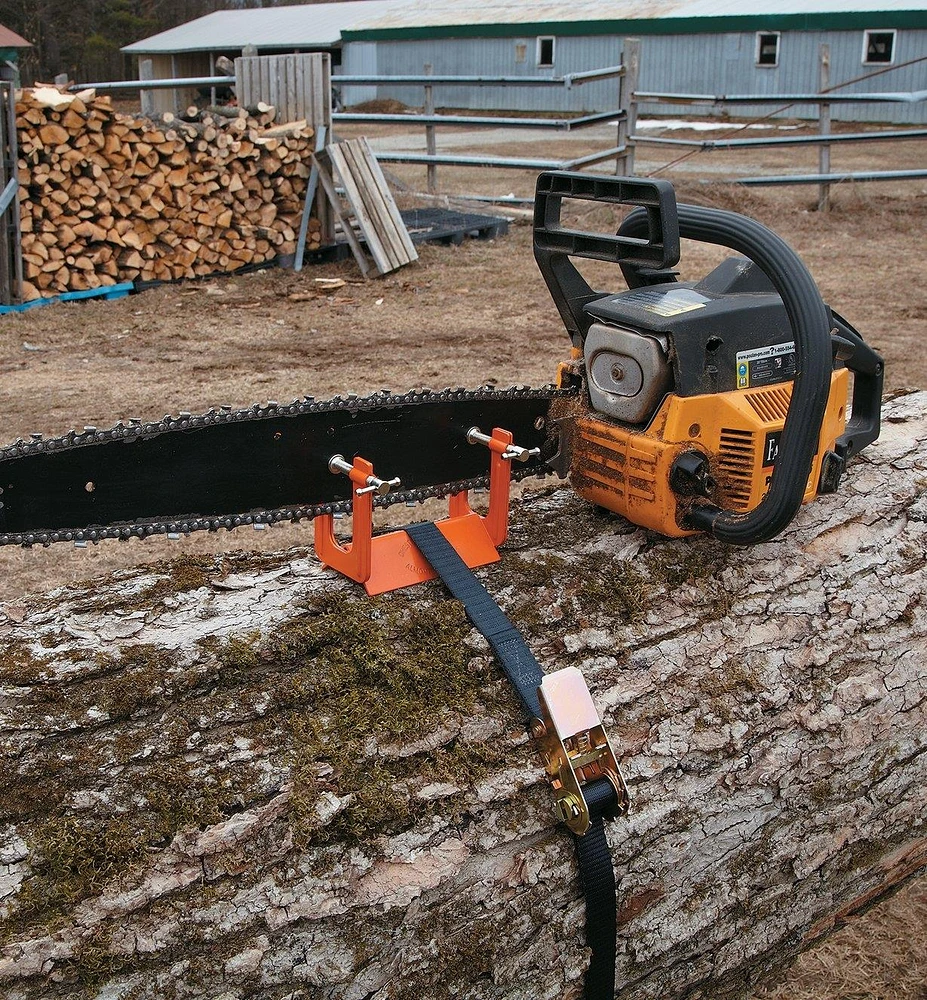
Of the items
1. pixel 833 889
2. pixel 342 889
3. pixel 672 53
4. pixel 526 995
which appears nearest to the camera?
pixel 342 889

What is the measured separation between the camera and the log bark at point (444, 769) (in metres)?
1.39

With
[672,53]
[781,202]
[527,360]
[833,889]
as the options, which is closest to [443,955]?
[833,889]

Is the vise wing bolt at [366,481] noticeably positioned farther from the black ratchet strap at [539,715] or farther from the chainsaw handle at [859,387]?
the chainsaw handle at [859,387]

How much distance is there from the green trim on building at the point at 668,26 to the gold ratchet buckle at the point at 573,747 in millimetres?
22189

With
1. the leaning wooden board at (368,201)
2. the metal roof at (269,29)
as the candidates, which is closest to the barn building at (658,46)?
the metal roof at (269,29)

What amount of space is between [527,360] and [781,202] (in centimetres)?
660

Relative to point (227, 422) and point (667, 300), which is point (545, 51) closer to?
point (667, 300)

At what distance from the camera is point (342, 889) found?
1.45 meters

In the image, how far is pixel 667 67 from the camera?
2336 centimetres

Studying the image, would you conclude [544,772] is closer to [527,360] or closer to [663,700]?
[663,700]

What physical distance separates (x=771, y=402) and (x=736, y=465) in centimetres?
15

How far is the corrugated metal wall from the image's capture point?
21.5m

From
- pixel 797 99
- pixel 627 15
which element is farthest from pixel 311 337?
pixel 627 15

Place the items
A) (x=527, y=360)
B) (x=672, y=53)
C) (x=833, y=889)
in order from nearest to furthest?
(x=833, y=889) < (x=527, y=360) < (x=672, y=53)
